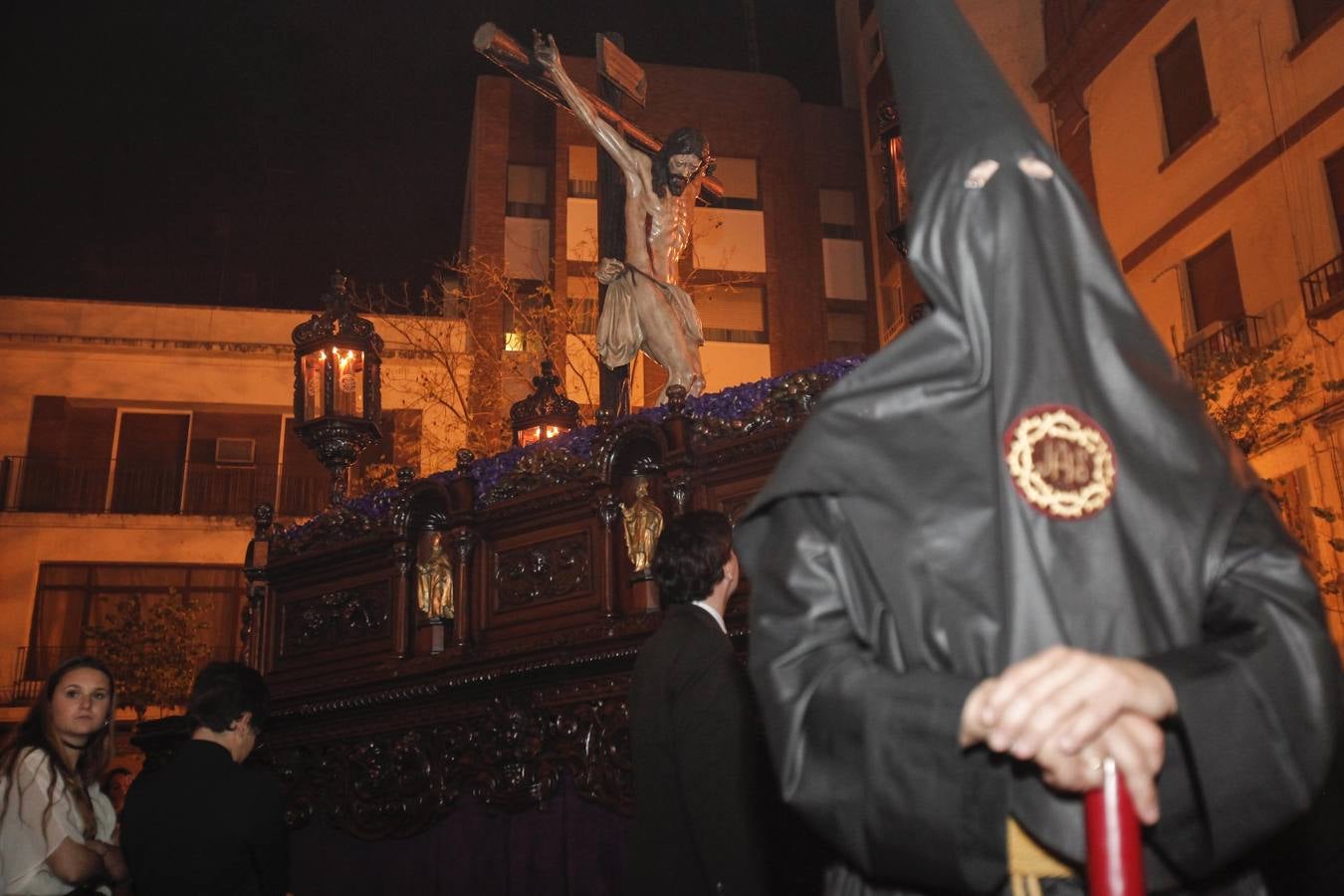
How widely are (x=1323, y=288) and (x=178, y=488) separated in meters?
20.9

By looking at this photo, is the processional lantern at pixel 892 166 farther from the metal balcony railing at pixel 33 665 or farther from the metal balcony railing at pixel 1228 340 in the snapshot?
the metal balcony railing at pixel 33 665

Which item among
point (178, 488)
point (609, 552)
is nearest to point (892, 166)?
point (609, 552)

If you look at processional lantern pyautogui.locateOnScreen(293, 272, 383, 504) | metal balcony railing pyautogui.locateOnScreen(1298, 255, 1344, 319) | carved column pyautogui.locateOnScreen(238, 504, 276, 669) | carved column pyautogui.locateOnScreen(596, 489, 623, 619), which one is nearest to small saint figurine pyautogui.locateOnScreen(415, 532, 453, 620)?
carved column pyautogui.locateOnScreen(596, 489, 623, 619)

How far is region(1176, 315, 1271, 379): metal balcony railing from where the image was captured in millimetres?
14505

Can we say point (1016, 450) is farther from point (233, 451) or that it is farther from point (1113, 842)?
point (233, 451)

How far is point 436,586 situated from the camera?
18.8 ft

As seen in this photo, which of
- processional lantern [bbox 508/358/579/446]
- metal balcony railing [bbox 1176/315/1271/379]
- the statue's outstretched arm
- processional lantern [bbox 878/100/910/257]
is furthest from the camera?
metal balcony railing [bbox 1176/315/1271/379]

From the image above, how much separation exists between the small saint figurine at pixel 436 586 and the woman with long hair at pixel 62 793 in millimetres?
1595

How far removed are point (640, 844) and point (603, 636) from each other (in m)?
1.69

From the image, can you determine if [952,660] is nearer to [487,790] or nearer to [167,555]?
[487,790]

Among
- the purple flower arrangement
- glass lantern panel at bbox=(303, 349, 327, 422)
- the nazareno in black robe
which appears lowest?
the nazareno in black robe

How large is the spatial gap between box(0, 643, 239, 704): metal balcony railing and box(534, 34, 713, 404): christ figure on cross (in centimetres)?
1739

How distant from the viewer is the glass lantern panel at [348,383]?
24.5 feet

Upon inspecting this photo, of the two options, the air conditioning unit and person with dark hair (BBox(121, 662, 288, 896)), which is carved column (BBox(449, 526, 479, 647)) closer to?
person with dark hair (BBox(121, 662, 288, 896))
